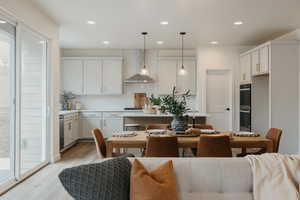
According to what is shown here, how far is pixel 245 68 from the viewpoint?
713 cm

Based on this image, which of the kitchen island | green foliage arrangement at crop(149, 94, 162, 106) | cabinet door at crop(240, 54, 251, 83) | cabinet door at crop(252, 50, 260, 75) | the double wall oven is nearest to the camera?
green foliage arrangement at crop(149, 94, 162, 106)

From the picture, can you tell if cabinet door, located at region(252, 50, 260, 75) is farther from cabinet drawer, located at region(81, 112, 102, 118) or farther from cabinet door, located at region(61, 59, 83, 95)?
cabinet door, located at region(61, 59, 83, 95)

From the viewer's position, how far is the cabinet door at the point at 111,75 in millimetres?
7891

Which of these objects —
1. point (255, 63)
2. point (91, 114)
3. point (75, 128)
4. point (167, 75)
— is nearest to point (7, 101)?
point (75, 128)

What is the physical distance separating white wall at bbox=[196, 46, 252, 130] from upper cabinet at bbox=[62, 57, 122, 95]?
229cm

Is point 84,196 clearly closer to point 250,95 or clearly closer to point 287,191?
point 287,191

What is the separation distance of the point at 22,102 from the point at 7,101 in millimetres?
409

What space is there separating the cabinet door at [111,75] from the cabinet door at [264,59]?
3739 mm

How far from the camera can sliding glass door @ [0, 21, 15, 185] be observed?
3.59m

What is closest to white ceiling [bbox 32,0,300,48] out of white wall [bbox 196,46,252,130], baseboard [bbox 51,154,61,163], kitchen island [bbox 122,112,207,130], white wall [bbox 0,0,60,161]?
white wall [bbox 0,0,60,161]

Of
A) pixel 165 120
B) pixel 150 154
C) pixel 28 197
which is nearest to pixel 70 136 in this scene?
pixel 165 120

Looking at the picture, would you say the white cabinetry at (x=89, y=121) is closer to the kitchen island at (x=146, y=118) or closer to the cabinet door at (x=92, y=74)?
the cabinet door at (x=92, y=74)

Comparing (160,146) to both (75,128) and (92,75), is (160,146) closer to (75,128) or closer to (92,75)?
(75,128)

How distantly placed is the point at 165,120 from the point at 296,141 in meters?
2.72
